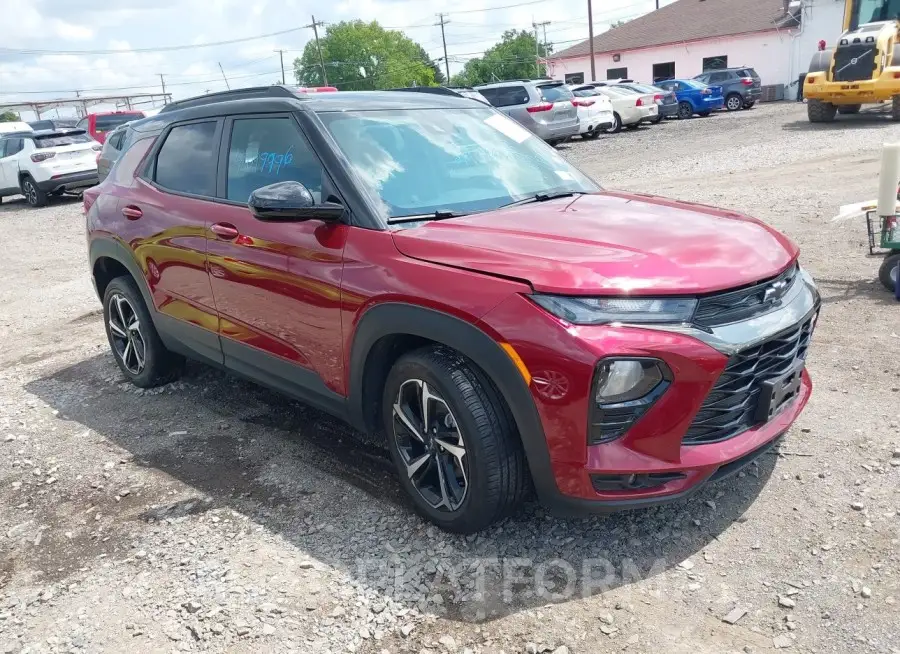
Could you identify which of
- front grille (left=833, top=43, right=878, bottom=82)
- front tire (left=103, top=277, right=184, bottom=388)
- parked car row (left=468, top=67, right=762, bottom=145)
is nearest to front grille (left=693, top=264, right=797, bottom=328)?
front tire (left=103, top=277, right=184, bottom=388)

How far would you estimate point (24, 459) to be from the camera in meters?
4.45

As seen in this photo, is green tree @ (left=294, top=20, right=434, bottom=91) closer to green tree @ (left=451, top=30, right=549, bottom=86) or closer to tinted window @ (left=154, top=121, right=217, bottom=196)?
green tree @ (left=451, top=30, right=549, bottom=86)

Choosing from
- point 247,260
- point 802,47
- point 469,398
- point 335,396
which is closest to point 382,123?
point 247,260

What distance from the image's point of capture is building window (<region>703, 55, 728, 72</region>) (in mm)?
39094

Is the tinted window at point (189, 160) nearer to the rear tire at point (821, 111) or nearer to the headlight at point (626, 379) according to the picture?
the headlight at point (626, 379)

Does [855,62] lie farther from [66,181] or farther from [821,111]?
[66,181]

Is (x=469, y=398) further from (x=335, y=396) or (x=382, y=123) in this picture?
(x=382, y=123)

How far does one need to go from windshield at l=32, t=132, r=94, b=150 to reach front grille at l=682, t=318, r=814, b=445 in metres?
17.7

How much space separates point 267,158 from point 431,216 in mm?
1064

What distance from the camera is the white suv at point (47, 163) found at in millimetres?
16938

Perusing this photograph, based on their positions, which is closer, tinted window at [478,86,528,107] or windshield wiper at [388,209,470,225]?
windshield wiper at [388,209,470,225]

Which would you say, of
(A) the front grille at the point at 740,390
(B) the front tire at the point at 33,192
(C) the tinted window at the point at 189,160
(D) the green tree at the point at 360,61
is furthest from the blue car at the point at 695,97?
(D) the green tree at the point at 360,61

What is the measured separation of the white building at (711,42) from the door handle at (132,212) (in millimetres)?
33168

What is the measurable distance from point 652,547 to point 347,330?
156 centimetres
